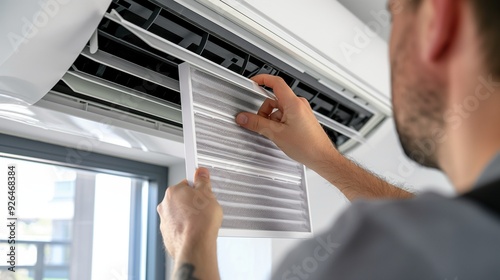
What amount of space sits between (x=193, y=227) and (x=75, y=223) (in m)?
0.96

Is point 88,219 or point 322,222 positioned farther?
point 322,222

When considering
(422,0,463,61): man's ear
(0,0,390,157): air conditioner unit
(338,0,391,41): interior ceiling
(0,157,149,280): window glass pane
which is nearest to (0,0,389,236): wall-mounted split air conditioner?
(0,0,390,157): air conditioner unit

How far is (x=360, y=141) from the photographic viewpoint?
179 centimetres

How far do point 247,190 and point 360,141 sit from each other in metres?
0.75

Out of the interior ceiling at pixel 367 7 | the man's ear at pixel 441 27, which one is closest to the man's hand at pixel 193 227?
the man's ear at pixel 441 27

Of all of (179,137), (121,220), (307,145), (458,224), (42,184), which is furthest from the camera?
(121,220)

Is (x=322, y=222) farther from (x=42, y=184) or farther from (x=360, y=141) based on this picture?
(x=42, y=184)

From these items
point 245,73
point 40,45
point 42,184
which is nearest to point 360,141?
point 245,73

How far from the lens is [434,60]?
1.87ft

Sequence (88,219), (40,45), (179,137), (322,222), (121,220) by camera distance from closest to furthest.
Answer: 1. (40,45)
2. (179,137)
3. (88,219)
4. (121,220)
5. (322,222)

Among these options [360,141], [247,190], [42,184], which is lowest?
[247,190]

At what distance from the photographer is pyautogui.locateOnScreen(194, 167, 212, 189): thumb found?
1.00 m

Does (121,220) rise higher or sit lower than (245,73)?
lower

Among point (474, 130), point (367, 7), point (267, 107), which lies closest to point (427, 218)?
point (474, 130)
